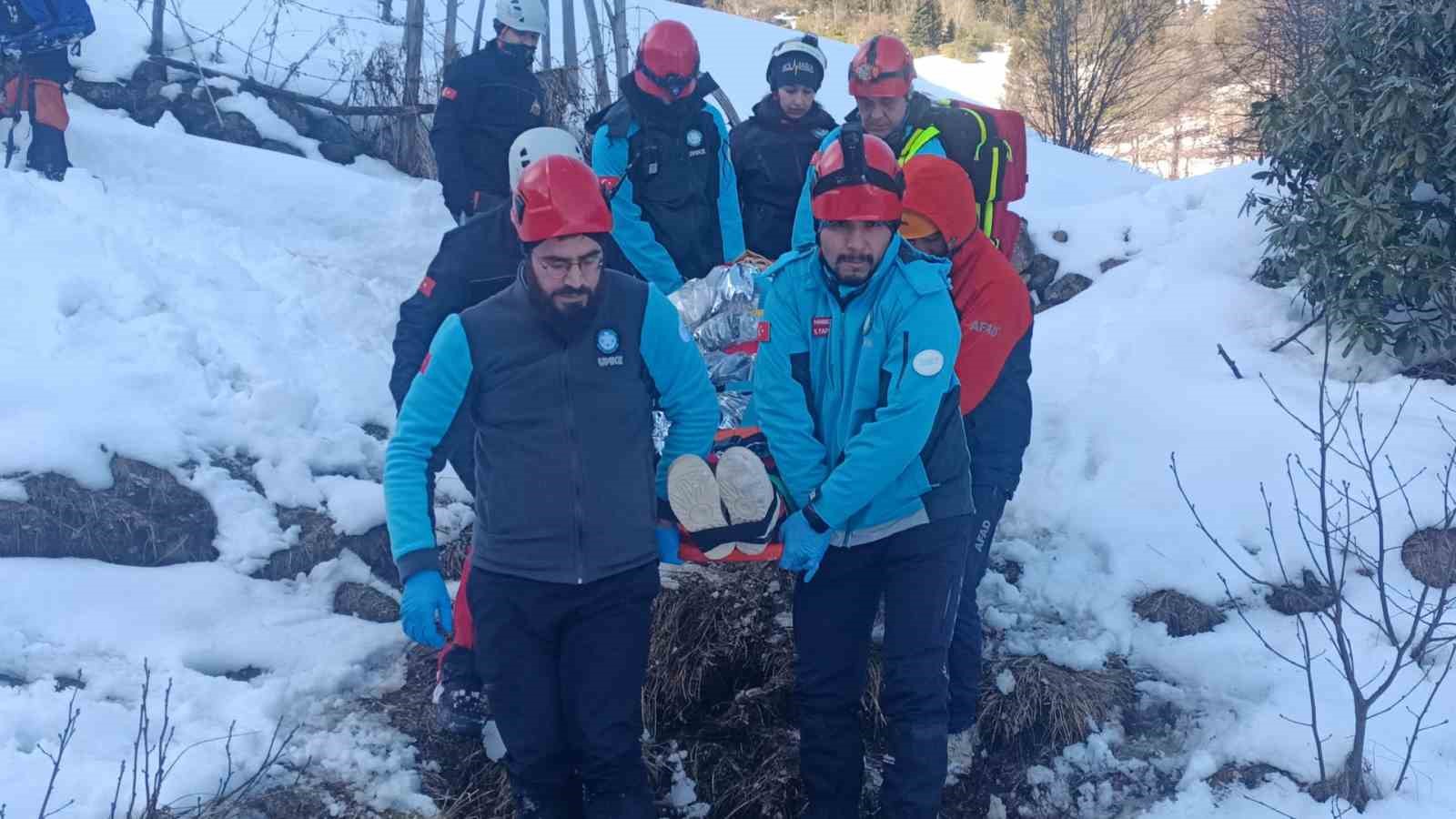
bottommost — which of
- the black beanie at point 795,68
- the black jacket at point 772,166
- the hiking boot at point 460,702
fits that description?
the hiking boot at point 460,702

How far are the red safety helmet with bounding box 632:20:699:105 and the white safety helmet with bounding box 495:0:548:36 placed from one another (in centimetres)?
115

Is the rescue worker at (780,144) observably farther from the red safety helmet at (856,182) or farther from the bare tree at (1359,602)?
the bare tree at (1359,602)

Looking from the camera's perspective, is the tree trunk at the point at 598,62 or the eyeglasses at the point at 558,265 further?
the tree trunk at the point at 598,62

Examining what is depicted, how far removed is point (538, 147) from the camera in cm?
303

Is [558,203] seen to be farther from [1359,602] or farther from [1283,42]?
[1283,42]

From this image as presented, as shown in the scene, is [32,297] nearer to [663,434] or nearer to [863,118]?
[663,434]

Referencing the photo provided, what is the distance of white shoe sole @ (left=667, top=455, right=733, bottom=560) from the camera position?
289 centimetres

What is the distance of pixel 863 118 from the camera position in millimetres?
4367

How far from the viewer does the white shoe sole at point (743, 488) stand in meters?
2.92

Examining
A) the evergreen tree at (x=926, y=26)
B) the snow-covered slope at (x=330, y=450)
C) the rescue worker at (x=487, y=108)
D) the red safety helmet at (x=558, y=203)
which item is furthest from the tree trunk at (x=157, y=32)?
the evergreen tree at (x=926, y=26)

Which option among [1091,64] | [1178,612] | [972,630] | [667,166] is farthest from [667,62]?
[1091,64]

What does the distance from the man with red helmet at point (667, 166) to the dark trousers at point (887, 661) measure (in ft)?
6.01

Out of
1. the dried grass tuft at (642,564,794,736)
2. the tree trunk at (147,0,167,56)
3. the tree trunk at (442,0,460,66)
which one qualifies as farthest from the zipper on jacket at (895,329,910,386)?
the tree trunk at (147,0,167,56)

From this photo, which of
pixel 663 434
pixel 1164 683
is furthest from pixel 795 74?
pixel 1164 683
